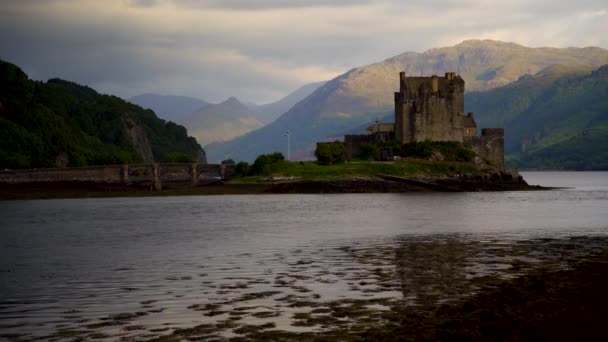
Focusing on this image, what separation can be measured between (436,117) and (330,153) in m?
24.9

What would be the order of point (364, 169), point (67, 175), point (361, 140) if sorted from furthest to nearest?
1. point (361, 140)
2. point (364, 169)
3. point (67, 175)

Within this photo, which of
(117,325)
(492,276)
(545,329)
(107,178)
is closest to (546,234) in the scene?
(492,276)

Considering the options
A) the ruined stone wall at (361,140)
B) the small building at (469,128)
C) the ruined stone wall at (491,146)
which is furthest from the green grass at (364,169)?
the ruined stone wall at (361,140)

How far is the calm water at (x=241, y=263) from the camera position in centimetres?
2350

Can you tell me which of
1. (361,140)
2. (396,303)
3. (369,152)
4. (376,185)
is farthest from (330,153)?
(396,303)

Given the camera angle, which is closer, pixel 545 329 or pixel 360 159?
pixel 545 329

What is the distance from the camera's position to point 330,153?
5645 inches

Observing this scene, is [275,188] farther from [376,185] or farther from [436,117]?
[436,117]

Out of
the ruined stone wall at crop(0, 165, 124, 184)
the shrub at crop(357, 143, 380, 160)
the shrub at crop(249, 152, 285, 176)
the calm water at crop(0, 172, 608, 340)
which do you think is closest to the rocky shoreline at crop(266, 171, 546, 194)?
the shrub at crop(249, 152, 285, 176)

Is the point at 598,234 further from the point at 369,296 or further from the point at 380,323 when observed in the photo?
the point at 380,323

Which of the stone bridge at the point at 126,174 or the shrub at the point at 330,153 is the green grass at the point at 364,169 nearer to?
the shrub at the point at 330,153

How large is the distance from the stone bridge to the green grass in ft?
73.1

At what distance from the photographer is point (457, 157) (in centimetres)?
14712

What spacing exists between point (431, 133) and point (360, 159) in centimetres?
1466
